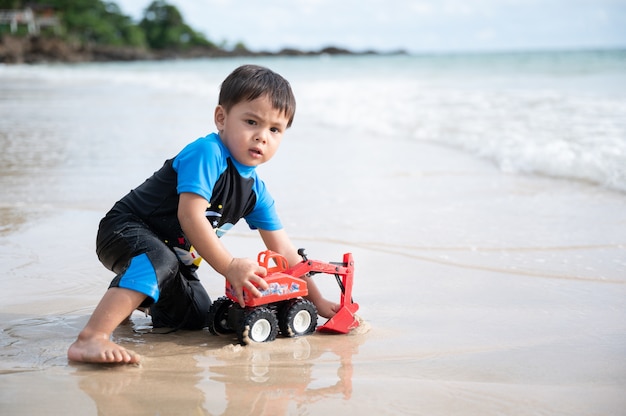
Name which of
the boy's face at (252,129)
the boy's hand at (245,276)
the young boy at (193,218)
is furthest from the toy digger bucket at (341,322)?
the boy's face at (252,129)

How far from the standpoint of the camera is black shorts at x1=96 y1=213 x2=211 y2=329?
2.70m

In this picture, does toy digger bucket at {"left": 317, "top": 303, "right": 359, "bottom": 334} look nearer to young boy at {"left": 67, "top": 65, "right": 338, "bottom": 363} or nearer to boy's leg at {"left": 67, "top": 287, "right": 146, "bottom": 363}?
young boy at {"left": 67, "top": 65, "right": 338, "bottom": 363}

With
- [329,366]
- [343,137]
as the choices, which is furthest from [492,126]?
[329,366]

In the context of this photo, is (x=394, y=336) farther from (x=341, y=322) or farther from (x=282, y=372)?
(x=282, y=372)

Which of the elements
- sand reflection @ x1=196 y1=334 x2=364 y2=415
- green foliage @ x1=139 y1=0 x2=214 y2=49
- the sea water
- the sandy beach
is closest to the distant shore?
green foliage @ x1=139 y1=0 x2=214 y2=49

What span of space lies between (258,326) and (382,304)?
72 cm

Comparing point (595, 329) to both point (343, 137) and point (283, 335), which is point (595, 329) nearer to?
point (283, 335)

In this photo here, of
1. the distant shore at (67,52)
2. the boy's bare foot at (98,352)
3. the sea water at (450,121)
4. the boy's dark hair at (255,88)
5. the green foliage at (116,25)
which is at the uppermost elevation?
the green foliage at (116,25)

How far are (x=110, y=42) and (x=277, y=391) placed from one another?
90.5 m

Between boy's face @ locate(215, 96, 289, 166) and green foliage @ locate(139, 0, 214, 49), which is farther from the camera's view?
green foliage @ locate(139, 0, 214, 49)

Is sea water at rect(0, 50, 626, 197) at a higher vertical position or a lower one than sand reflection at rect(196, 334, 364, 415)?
higher

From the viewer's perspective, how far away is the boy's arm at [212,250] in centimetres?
270

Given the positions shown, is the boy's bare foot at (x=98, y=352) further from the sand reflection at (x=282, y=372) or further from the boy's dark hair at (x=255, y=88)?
the boy's dark hair at (x=255, y=88)

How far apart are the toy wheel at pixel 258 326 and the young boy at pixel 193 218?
0.07 m
